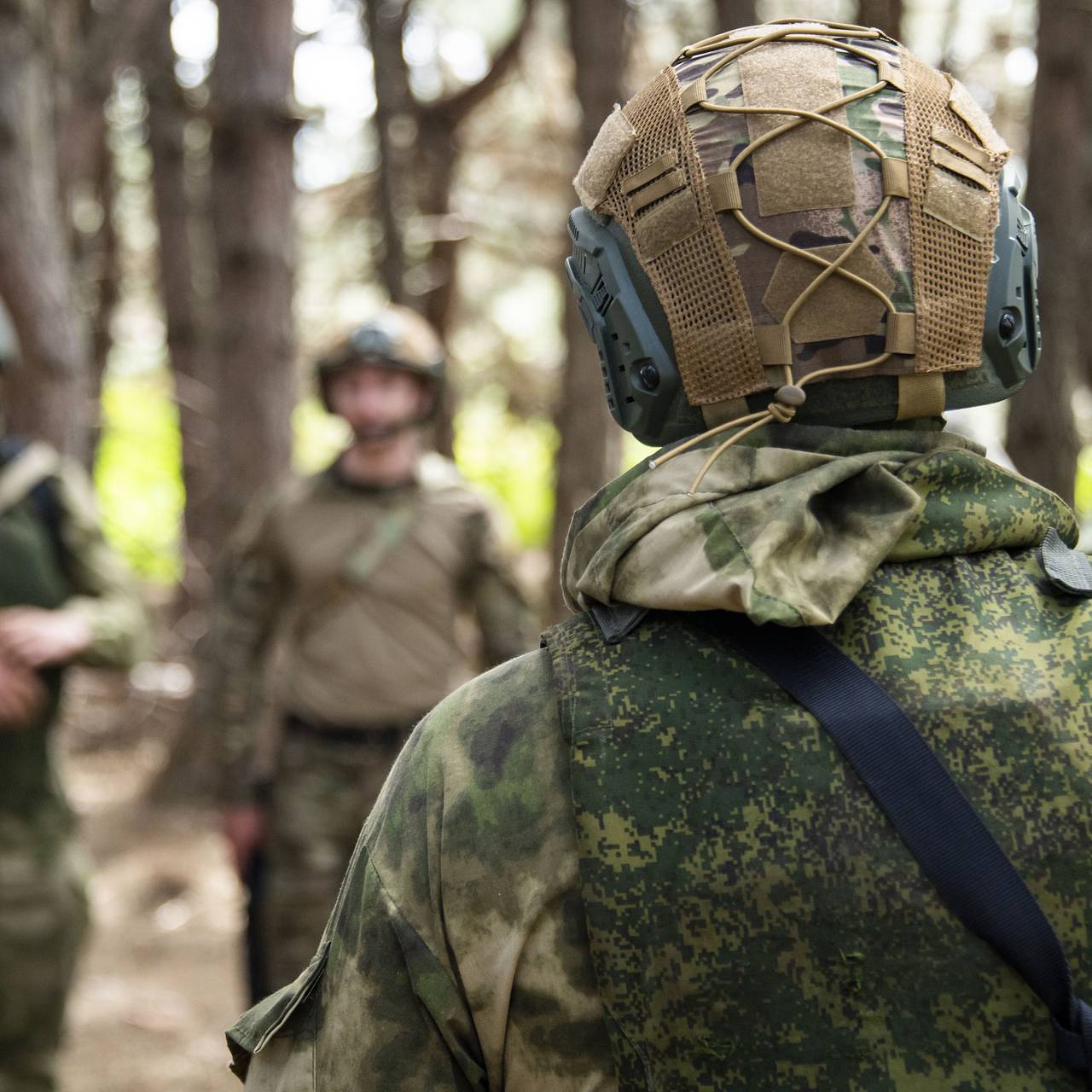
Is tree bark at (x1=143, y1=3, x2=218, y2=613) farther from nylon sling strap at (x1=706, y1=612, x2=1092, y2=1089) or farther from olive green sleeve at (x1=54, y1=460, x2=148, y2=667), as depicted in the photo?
nylon sling strap at (x1=706, y1=612, x2=1092, y2=1089)

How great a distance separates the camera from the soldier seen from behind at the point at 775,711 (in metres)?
1.27

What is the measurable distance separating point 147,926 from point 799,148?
6656 millimetres

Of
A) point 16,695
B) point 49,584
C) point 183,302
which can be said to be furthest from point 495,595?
point 183,302

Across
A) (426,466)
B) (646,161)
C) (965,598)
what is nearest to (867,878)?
(965,598)

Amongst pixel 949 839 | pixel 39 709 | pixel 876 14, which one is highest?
pixel 876 14

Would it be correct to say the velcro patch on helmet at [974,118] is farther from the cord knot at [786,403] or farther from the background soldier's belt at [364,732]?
the background soldier's belt at [364,732]

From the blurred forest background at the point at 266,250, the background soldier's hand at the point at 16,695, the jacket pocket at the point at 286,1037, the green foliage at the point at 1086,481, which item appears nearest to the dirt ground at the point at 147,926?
the blurred forest background at the point at 266,250

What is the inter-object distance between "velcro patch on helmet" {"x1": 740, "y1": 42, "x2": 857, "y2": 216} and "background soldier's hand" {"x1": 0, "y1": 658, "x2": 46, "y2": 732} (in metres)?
3.01

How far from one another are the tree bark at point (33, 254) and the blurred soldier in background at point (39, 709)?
189cm

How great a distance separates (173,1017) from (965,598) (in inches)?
210

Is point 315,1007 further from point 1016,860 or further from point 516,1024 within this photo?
point 1016,860

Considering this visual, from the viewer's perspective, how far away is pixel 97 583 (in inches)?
162

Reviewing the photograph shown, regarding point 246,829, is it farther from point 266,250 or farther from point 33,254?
point 266,250

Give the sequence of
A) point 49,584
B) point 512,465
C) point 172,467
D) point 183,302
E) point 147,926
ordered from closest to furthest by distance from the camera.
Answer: point 49,584, point 147,926, point 183,302, point 172,467, point 512,465
